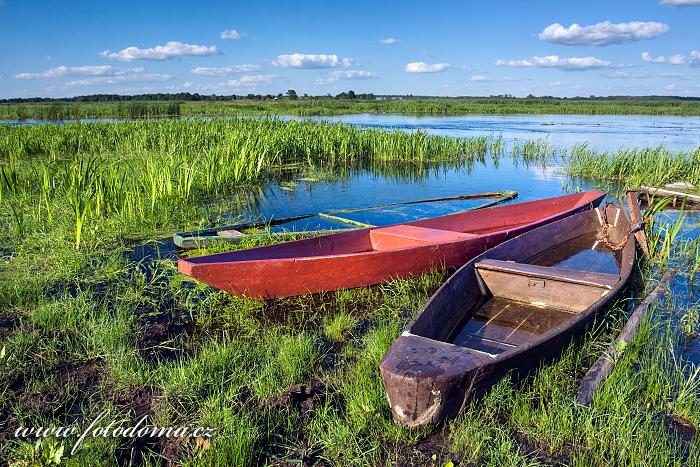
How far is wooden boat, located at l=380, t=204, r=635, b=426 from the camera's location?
102 inches

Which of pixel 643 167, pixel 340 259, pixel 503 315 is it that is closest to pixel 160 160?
pixel 340 259

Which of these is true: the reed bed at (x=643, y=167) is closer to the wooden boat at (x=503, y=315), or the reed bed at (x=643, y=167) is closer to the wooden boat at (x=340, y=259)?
the wooden boat at (x=503, y=315)

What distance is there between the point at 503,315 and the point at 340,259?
152 cm

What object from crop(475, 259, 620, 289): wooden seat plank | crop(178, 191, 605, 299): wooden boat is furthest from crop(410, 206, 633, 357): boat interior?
crop(178, 191, 605, 299): wooden boat

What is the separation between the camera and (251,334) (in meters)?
4.04

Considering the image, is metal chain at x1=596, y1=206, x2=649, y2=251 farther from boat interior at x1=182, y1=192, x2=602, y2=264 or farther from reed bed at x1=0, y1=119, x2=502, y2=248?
reed bed at x1=0, y1=119, x2=502, y2=248

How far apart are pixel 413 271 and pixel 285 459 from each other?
305cm

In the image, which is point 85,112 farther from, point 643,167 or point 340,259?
point 340,259

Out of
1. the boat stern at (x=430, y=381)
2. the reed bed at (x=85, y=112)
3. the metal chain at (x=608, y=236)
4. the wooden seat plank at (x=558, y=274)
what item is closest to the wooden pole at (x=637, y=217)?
the metal chain at (x=608, y=236)

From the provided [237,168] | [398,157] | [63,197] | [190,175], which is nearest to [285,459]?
[190,175]

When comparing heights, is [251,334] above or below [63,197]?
below

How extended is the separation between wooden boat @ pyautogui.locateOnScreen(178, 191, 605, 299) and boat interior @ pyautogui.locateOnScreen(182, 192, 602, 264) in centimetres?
1

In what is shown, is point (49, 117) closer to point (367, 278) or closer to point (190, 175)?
point (190, 175)

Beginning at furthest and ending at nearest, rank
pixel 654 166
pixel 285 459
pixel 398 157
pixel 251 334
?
pixel 398 157 → pixel 654 166 → pixel 251 334 → pixel 285 459
